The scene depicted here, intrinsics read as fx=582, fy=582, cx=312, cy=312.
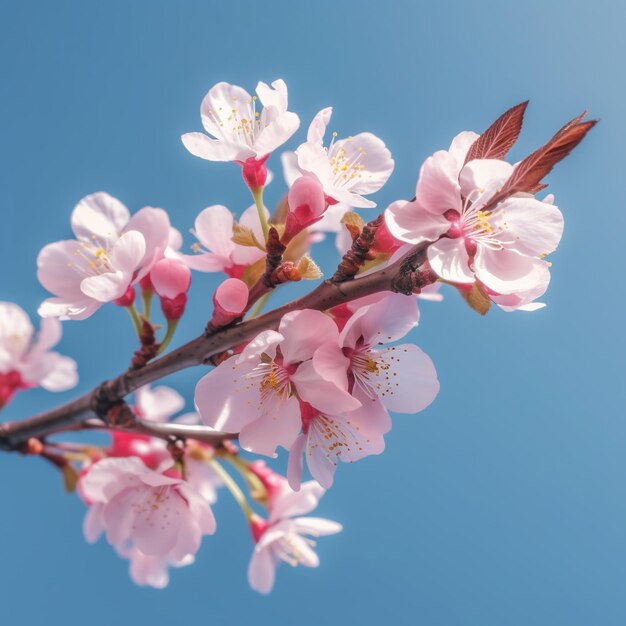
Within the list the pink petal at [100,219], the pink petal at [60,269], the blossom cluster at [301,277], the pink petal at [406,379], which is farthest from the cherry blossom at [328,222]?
the pink petal at [60,269]

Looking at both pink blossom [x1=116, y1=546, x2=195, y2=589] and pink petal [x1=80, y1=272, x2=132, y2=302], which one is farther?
pink blossom [x1=116, y1=546, x2=195, y2=589]

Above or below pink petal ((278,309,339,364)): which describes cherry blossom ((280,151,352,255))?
above

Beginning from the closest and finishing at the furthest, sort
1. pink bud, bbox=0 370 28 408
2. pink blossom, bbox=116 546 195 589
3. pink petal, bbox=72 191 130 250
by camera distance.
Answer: pink petal, bbox=72 191 130 250 < pink blossom, bbox=116 546 195 589 < pink bud, bbox=0 370 28 408

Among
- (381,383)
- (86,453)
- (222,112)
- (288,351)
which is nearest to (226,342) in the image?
(288,351)

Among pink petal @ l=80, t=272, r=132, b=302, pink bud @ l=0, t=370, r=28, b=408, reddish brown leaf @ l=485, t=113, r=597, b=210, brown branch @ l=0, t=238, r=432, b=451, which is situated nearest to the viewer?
reddish brown leaf @ l=485, t=113, r=597, b=210

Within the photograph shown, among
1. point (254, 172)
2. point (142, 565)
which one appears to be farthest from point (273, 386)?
point (142, 565)

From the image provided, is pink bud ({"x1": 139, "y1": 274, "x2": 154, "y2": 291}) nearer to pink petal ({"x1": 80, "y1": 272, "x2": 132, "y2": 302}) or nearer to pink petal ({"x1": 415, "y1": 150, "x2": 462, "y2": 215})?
pink petal ({"x1": 80, "y1": 272, "x2": 132, "y2": 302})

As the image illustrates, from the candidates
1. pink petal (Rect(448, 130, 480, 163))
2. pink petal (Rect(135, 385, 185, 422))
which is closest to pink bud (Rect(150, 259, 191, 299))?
pink petal (Rect(448, 130, 480, 163))
